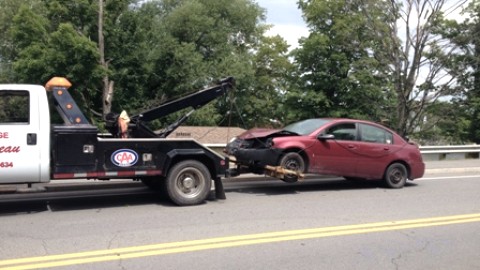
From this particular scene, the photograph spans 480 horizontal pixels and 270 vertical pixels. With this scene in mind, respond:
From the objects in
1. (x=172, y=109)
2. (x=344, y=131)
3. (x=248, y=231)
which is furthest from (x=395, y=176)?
(x=248, y=231)

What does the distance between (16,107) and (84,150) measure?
4.17ft

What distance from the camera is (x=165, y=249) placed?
6.25 metres

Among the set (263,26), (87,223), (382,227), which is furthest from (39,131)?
(263,26)

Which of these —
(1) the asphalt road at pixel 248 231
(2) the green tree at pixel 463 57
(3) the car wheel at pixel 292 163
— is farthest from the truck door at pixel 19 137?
(2) the green tree at pixel 463 57

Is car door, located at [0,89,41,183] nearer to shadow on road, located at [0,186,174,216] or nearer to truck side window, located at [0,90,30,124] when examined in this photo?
truck side window, located at [0,90,30,124]

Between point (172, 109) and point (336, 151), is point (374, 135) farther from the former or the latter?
point (172, 109)

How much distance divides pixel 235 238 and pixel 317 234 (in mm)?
1193

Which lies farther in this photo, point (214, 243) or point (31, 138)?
point (31, 138)

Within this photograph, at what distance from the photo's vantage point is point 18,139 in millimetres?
7832

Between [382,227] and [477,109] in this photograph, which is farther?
[477,109]

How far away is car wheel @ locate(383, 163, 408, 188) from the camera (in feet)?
38.4

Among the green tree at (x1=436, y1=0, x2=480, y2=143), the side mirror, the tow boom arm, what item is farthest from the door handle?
the green tree at (x1=436, y1=0, x2=480, y2=143)

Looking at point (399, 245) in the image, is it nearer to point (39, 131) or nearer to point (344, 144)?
point (344, 144)

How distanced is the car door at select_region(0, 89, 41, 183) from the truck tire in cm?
223
